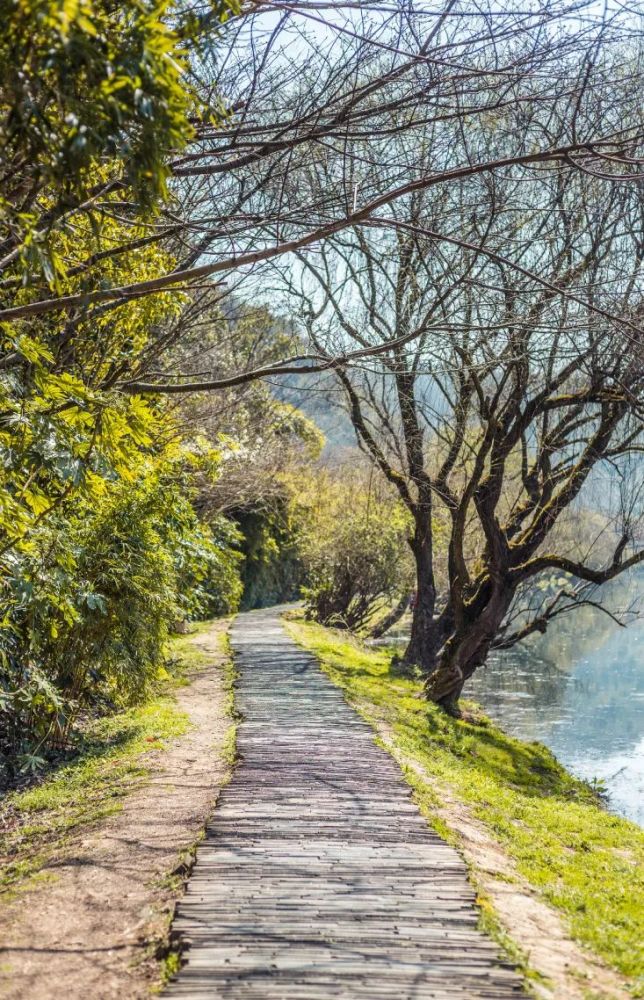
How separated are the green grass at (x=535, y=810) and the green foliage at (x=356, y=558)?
7.80 meters

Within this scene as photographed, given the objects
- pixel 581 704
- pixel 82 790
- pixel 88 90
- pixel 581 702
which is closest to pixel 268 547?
pixel 581 702

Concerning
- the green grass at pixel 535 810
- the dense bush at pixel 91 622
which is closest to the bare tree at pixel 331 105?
the dense bush at pixel 91 622

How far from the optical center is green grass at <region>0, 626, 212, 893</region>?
508cm

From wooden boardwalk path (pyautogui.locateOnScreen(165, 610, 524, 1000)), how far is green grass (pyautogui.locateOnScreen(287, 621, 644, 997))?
604 millimetres

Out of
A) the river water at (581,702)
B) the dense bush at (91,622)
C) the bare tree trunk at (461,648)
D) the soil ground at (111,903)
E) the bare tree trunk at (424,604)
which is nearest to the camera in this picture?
the soil ground at (111,903)

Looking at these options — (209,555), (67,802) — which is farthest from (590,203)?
(67,802)

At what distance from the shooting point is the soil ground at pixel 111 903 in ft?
11.0

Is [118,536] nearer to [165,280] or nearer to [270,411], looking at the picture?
[165,280]

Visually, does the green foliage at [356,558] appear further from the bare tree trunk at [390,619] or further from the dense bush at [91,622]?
the dense bush at [91,622]

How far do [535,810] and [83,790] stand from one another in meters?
3.85

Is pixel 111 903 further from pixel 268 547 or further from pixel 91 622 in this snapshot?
pixel 268 547

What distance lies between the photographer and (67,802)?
604 cm

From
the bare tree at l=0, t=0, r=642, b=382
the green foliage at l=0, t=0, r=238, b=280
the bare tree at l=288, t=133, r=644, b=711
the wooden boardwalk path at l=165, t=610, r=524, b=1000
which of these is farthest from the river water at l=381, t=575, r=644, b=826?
the green foliage at l=0, t=0, r=238, b=280

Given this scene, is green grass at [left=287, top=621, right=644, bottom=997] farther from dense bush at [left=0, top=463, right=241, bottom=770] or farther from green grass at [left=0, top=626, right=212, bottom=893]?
dense bush at [left=0, top=463, right=241, bottom=770]
